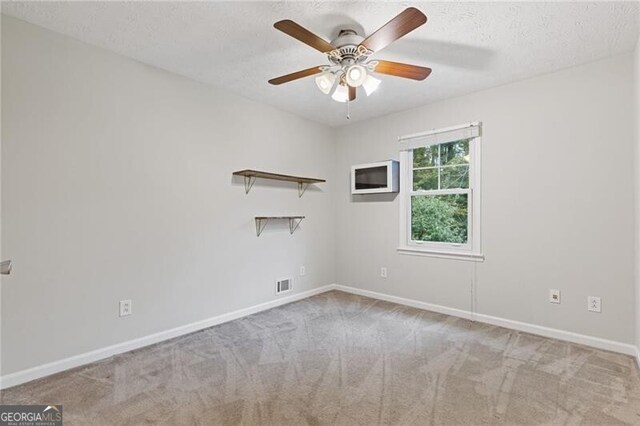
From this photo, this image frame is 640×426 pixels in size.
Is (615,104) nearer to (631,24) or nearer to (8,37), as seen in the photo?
(631,24)

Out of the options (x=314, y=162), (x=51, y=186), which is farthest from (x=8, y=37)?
(x=314, y=162)

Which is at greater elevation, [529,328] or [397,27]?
[397,27]

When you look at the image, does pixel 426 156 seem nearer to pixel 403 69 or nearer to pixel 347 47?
pixel 403 69

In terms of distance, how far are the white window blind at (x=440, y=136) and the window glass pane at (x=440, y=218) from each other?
618 mm

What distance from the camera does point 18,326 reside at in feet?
7.11

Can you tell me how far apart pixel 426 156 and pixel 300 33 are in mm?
2494

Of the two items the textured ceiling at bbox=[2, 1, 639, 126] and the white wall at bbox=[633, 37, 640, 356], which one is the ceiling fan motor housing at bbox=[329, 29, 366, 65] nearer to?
the textured ceiling at bbox=[2, 1, 639, 126]

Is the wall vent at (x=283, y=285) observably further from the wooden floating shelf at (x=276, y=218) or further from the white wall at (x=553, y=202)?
the white wall at (x=553, y=202)

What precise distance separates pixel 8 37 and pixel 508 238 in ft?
14.1

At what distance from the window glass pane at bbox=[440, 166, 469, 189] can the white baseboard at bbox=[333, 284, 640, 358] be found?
53.7 inches

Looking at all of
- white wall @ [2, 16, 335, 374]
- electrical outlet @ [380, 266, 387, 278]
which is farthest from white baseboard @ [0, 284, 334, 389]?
electrical outlet @ [380, 266, 387, 278]

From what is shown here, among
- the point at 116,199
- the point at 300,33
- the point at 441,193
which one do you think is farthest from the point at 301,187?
the point at 300,33

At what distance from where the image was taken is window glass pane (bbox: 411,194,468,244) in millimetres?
3586

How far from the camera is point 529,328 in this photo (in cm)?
304
